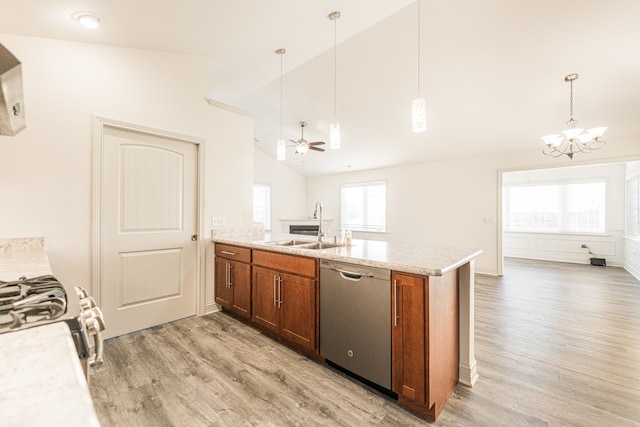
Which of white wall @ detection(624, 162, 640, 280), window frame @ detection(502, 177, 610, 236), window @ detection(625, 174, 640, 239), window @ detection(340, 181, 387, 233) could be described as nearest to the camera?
white wall @ detection(624, 162, 640, 280)

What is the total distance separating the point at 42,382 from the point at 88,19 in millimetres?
2712

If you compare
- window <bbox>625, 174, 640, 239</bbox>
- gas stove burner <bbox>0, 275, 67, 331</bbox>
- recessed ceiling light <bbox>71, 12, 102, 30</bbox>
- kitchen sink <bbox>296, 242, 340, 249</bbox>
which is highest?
recessed ceiling light <bbox>71, 12, 102, 30</bbox>

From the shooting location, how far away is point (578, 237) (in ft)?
22.2

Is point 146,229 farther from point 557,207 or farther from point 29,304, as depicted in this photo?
point 557,207

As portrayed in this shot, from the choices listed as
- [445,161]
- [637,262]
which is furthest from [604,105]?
[637,262]

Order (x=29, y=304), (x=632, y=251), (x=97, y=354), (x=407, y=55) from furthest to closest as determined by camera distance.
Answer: (x=632, y=251), (x=407, y=55), (x=29, y=304), (x=97, y=354)

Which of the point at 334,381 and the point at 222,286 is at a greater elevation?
the point at 222,286

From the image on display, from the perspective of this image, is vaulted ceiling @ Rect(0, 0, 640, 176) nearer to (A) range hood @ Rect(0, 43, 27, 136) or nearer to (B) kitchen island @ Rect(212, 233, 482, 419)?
(A) range hood @ Rect(0, 43, 27, 136)

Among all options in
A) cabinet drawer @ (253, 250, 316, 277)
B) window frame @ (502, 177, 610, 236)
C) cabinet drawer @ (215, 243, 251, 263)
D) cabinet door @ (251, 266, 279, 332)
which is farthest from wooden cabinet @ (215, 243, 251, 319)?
window frame @ (502, 177, 610, 236)

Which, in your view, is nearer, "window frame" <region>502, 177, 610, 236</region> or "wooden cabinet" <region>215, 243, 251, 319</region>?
"wooden cabinet" <region>215, 243, 251, 319</region>

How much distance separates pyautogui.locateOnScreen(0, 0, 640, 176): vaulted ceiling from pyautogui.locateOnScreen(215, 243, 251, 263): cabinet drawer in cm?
205

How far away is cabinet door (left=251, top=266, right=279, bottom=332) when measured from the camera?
99.7 inches

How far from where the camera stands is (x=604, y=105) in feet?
12.2

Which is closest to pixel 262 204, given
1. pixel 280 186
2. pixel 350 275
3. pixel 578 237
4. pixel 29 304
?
pixel 280 186
